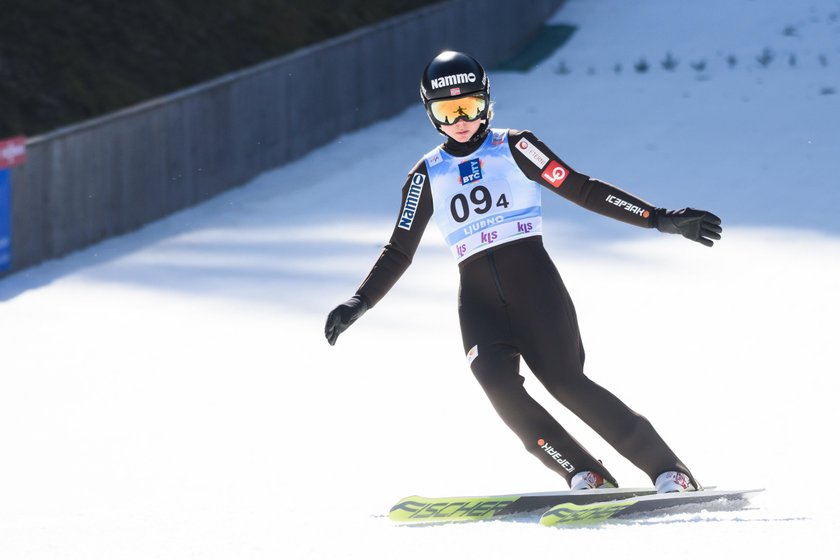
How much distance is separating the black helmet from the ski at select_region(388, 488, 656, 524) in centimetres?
139

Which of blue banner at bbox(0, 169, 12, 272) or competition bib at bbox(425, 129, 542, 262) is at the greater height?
blue banner at bbox(0, 169, 12, 272)

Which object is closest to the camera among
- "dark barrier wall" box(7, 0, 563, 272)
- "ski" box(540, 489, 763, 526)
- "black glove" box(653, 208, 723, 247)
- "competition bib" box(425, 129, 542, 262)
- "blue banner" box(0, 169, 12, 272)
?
"ski" box(540, 489, 763, 526)

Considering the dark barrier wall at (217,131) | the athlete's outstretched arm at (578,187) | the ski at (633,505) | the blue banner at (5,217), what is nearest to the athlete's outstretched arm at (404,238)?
the athlete's outstretched arm at (578,187)

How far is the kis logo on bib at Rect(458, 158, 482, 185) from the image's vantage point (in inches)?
194

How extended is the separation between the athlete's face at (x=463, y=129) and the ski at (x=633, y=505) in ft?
4.60

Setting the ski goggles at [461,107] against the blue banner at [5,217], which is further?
the blue banner at [5,217]

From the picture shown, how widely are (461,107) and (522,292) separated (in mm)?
728

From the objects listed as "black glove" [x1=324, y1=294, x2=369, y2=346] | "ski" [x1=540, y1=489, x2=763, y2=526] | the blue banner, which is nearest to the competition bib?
"black glove" [x1=324, y1=294, x2=369, y2=346]

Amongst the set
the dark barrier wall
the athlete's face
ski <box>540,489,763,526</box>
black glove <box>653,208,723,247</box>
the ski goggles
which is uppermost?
the dark barrier wall

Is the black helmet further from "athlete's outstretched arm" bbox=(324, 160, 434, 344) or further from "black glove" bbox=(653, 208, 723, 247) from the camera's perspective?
"black glove" bbox=(653, 208, 723, 247)

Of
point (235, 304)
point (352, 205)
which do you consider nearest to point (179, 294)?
point (235, 304)

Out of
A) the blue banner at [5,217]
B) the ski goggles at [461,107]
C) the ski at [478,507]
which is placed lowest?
the ski at [478,507]

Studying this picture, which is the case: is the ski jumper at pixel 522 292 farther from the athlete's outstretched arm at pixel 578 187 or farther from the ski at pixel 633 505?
the ski at pixel 633 505

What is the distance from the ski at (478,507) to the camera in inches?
186
